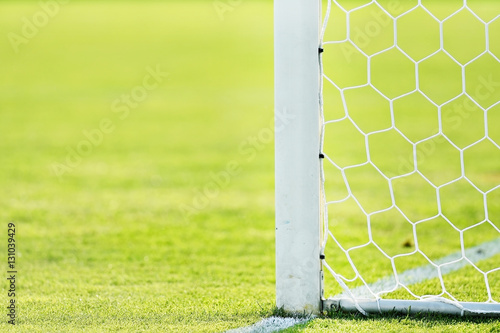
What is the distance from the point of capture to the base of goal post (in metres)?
2.57

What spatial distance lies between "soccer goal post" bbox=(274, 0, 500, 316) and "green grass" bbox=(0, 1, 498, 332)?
0.74 feet

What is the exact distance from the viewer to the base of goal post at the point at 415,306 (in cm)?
257

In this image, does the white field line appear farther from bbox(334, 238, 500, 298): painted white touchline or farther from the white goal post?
the white goal post

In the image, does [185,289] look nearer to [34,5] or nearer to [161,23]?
[161,23]

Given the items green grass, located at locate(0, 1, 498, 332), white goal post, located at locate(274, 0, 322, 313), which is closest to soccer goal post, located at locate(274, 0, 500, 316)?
white goal post, located at locate(274, 0, 322, 313)

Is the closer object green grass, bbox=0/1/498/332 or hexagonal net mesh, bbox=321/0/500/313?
green grass, bbox=0/1/498/332

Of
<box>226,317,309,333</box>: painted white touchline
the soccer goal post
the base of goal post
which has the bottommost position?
<box>226,317,309,333</box>: painted white touchline

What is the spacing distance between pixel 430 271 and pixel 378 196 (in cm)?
164

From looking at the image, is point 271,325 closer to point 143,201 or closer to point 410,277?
point 410,277

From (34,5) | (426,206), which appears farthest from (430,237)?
(34,5)

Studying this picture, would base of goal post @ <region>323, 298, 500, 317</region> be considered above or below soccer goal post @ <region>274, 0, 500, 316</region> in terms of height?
below

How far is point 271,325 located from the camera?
2516 mm

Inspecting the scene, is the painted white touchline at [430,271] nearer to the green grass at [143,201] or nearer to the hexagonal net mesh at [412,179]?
the hexagonal net mesh at [412,179]

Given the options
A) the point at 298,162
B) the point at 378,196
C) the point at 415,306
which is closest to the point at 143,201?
the point at 378,196
